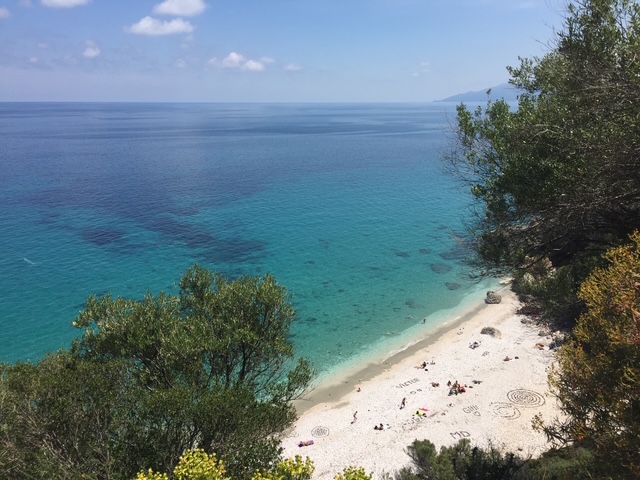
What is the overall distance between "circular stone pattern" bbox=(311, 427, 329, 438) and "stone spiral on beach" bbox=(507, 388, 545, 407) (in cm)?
1167

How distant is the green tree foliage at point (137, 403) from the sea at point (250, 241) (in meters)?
8.96

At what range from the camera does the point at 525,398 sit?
84.0 feet

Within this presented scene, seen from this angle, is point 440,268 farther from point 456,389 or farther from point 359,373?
point 456,389

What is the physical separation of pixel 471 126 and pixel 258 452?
46.5 ft

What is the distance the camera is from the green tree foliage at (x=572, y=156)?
420 inches

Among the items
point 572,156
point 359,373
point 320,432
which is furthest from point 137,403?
point 359,373

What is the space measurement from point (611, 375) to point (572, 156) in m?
6.43

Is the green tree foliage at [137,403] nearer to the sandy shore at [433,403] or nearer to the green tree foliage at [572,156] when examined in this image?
the green tree foliage at [572,156]

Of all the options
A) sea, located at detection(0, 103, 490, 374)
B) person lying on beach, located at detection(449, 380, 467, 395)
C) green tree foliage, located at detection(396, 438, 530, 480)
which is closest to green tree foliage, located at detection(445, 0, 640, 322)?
sea, located at detection(0, 103, 490, 374)

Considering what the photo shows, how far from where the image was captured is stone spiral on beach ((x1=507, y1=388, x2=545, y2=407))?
2499 cm

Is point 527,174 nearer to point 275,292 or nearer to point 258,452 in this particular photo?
point 275,292

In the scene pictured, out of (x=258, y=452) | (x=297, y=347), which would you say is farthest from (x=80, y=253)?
(x=258, y=452)

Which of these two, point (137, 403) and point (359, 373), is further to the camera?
point (359, 373)

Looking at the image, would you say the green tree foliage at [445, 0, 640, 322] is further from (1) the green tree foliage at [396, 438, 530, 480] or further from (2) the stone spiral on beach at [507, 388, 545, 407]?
(2) the stone spiral on beach at [507, 388, 545, 407]
